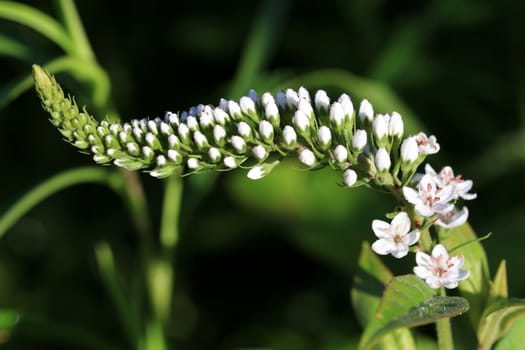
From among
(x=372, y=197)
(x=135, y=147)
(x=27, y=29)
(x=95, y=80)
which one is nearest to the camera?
(x=135, y=147)

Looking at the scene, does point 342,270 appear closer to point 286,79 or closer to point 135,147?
point 286,79

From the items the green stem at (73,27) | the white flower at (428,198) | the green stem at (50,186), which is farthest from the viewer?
the green stem at (73,27)

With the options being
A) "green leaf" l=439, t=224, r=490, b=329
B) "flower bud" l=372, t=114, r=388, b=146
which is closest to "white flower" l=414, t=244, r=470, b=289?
"green leaf" l=439, t=224, r=490, b=329

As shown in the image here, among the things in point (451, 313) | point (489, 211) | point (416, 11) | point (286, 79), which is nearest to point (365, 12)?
point (416, 11)

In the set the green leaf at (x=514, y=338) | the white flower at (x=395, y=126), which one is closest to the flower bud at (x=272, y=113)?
the white flower at (x=395, y=126)

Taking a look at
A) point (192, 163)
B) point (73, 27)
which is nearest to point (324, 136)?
point (192, 163)

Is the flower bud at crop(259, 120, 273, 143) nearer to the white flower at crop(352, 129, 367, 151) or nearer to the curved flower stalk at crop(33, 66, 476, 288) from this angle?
the curved flower stalk at crop(33, 66, 476, 288)

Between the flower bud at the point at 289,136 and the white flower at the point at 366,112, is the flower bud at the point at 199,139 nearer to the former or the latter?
the flower bud at the point at 289,136
